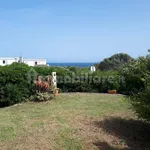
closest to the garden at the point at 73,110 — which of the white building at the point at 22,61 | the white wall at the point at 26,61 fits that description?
the white building at the point at 22,61

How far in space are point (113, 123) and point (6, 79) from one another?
180 inches

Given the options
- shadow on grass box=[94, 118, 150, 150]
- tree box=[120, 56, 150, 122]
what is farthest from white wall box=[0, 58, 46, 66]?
shadow on grass box=[94, 118, 150, 150]

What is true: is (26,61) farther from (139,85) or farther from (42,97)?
(42,97)

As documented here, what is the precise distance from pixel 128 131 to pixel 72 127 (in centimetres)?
155

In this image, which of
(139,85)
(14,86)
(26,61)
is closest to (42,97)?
(14,86)

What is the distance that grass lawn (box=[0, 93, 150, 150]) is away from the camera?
5434mm

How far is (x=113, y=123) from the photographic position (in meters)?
7.03

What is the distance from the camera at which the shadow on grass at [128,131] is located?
5968 mm

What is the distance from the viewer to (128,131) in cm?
673

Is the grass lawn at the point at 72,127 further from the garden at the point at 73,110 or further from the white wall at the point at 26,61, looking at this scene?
the white wall at the point at 26,61

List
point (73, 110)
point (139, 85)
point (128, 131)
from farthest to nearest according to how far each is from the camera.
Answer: point (139, 85), point (73, 110), point (128, 131)

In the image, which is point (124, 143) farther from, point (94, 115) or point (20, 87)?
point (20, 87)

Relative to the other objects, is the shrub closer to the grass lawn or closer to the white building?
the grass lawn

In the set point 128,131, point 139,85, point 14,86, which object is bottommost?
point 128,131
